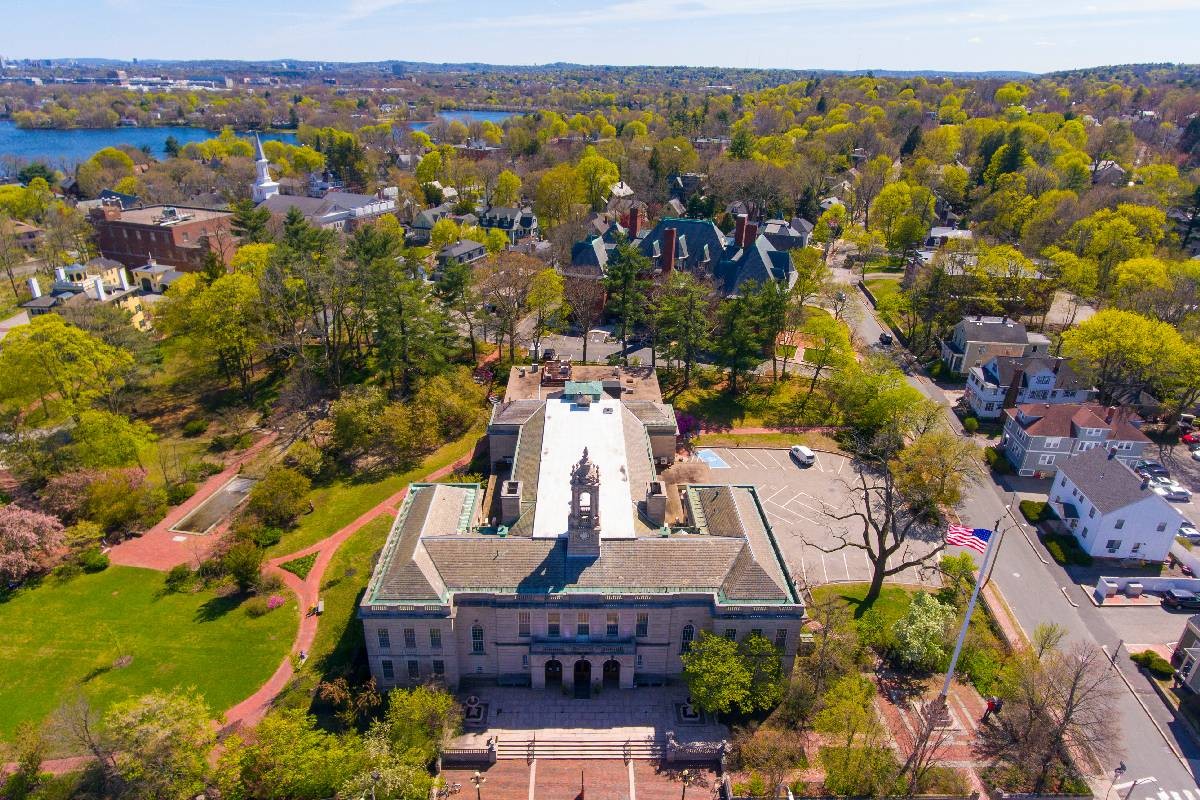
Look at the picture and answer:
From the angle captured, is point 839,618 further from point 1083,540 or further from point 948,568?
point 1083,540

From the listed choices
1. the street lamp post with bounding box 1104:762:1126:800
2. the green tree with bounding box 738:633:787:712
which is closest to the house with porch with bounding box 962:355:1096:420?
the street lamp post with bounding box 1104:762:1126:800

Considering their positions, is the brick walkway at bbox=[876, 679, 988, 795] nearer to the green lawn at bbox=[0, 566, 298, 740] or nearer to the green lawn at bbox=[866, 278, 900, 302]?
the green lawn at bbox=[0, 566, 298, 740]

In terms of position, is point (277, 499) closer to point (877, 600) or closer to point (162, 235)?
point (877, 600)

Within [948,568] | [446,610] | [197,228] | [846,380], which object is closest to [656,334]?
[846,380]

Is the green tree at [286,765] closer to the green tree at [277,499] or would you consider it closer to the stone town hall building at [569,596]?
the stone town hall building at [569,596]

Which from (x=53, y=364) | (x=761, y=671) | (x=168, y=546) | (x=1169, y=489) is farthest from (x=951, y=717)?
(x=53, y=364)

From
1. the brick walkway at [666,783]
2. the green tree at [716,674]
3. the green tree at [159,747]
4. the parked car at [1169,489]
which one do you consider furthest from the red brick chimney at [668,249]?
the green tree at [159,747]
